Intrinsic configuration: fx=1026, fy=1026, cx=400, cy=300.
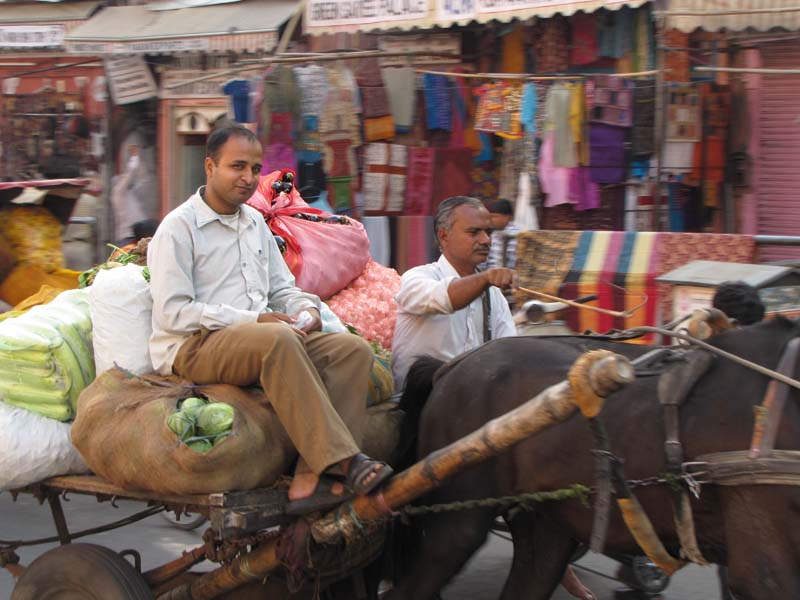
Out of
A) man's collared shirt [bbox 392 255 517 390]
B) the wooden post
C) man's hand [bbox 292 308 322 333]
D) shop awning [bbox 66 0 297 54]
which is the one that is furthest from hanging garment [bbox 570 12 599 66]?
the wooden post

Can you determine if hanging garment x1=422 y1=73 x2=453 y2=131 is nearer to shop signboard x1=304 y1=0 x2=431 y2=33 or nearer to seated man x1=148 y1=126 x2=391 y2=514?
shop signboard x1=304 y1=0 x2=431 y2=33

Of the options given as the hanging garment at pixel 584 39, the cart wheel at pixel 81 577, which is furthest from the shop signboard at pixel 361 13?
the cart wheel at pixel 81 577

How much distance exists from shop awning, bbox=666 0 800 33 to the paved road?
374 centimetres

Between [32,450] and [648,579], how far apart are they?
273cm

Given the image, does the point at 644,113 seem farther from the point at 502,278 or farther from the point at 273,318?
the point at 273,318

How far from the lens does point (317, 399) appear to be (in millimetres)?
3180

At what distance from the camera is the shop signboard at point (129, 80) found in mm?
11688

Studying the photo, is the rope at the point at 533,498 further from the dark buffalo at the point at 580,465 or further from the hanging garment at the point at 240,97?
the hanging garment at the point at 240,97

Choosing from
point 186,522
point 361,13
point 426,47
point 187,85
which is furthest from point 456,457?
point 187,85

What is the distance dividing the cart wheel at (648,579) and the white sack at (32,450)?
8.03 feet

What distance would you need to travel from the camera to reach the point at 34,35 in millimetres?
12438

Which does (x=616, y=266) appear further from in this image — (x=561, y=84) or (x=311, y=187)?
(x=311, y=187)

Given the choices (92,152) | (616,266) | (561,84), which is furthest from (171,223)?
(92,152)

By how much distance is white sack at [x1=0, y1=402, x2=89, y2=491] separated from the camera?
353cm
